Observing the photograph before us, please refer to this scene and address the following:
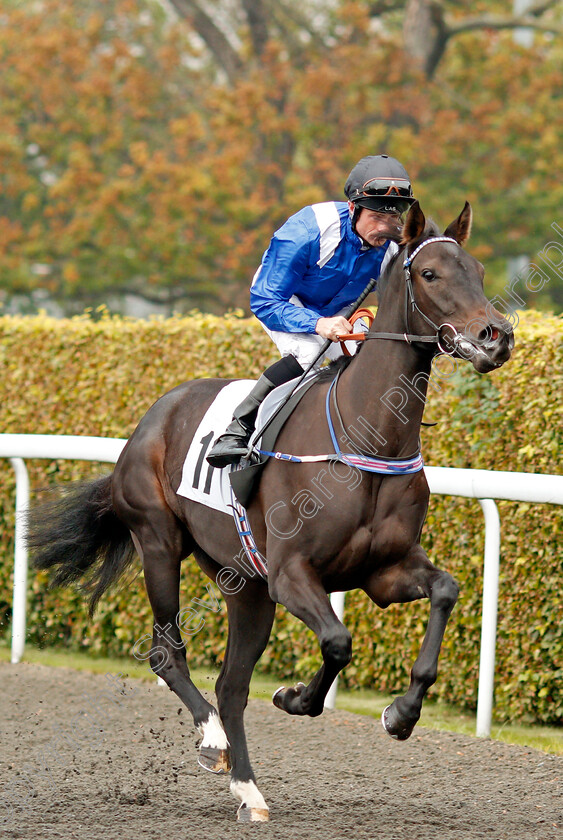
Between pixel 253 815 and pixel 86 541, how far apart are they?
164cm

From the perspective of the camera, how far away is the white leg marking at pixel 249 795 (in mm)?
3542

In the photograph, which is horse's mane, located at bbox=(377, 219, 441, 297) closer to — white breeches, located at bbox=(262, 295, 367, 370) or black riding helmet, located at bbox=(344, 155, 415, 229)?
black riding helmet, located at bbox=(344, 155, 415, 229)

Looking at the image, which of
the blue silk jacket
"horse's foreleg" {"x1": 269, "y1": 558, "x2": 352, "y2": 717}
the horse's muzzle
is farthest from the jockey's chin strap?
"horse's foreleg" {"x1": 269, "y1": 558, "x2": 352, "y2": 717}

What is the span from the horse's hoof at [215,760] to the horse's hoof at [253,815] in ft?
0.89

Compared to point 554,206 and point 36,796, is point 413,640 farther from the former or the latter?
point 554,206

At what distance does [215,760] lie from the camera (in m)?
3.80

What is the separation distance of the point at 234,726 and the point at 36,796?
0.75m

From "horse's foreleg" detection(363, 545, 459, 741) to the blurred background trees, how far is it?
1234 cm

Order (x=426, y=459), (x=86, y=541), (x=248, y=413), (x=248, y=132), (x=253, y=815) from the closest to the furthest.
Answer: (x=253, y=815) < (x=248, y=413) < (x=86, y=541) < (x=426, y=459) < (x=248, y=132)

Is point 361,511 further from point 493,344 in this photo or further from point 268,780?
point 268,780

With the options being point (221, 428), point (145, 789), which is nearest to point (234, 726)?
point (145, 789)

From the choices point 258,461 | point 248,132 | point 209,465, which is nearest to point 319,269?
point 258,461

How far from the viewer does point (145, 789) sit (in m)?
3.88

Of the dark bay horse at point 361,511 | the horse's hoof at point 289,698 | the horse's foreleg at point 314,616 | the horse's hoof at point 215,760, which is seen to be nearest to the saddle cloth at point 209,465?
the dark bay horse at point 361,511
